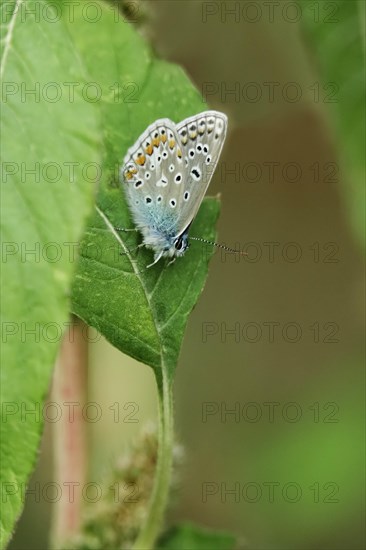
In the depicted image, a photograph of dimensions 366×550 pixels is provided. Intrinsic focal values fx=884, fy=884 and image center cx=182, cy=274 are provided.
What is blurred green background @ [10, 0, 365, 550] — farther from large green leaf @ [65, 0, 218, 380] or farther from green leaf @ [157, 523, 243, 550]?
large green leaf @ [65, 0, 218, 380]

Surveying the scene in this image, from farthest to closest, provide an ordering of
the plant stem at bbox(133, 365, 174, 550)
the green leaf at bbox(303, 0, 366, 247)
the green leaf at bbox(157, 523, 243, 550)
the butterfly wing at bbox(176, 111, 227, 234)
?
the green leaf at bbox(303, 0, 366, 247) < the green leaf at bbox(157, 523, 243, 550) < the butterfly wing at bbox(176, 111, 227, 234) < the plant stem at bbox(133, 365, 174, 550)

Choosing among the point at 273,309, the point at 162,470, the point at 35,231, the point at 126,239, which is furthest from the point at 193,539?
the point at 273,309

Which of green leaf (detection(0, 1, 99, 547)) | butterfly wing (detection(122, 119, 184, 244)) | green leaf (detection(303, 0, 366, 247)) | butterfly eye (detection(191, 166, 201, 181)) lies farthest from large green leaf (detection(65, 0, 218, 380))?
green leaf (detection(303, 0, 366, 247))

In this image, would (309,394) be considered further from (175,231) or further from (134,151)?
(134,151)

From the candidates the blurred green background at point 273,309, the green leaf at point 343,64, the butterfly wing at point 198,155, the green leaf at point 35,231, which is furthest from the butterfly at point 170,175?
the green leaf at point 35,231

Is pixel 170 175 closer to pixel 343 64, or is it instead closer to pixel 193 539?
pixel 343 64

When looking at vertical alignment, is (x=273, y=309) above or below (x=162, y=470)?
below

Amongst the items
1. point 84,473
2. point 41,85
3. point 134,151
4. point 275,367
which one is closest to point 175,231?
point 134,151
